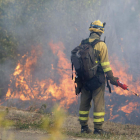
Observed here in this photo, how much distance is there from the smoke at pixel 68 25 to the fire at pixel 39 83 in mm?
242

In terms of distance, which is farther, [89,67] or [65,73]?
[65,73]

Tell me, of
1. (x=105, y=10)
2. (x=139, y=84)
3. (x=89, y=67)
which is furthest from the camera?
(x=105, y=10)

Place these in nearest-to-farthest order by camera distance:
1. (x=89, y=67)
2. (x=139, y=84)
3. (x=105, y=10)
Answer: (x=89, y=67) < (x=139, y=84) < (x=105, y=10)

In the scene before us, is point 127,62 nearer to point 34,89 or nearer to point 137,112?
point 137,112

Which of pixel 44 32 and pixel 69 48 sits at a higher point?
pixel 44 32

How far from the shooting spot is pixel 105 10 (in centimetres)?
1011

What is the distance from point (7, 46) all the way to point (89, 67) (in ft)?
21.4

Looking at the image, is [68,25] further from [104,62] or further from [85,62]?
[85,62]

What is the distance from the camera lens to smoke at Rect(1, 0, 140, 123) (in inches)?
378

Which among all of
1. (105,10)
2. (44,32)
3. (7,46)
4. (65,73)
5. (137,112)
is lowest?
(137,112)

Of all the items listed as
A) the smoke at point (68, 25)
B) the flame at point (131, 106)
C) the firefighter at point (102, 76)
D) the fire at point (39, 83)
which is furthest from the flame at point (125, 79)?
the firefighter at point (102, 76)

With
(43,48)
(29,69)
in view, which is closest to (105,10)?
(43,48)

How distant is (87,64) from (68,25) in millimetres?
6603

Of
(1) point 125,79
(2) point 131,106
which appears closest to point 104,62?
(1) point 125,79
